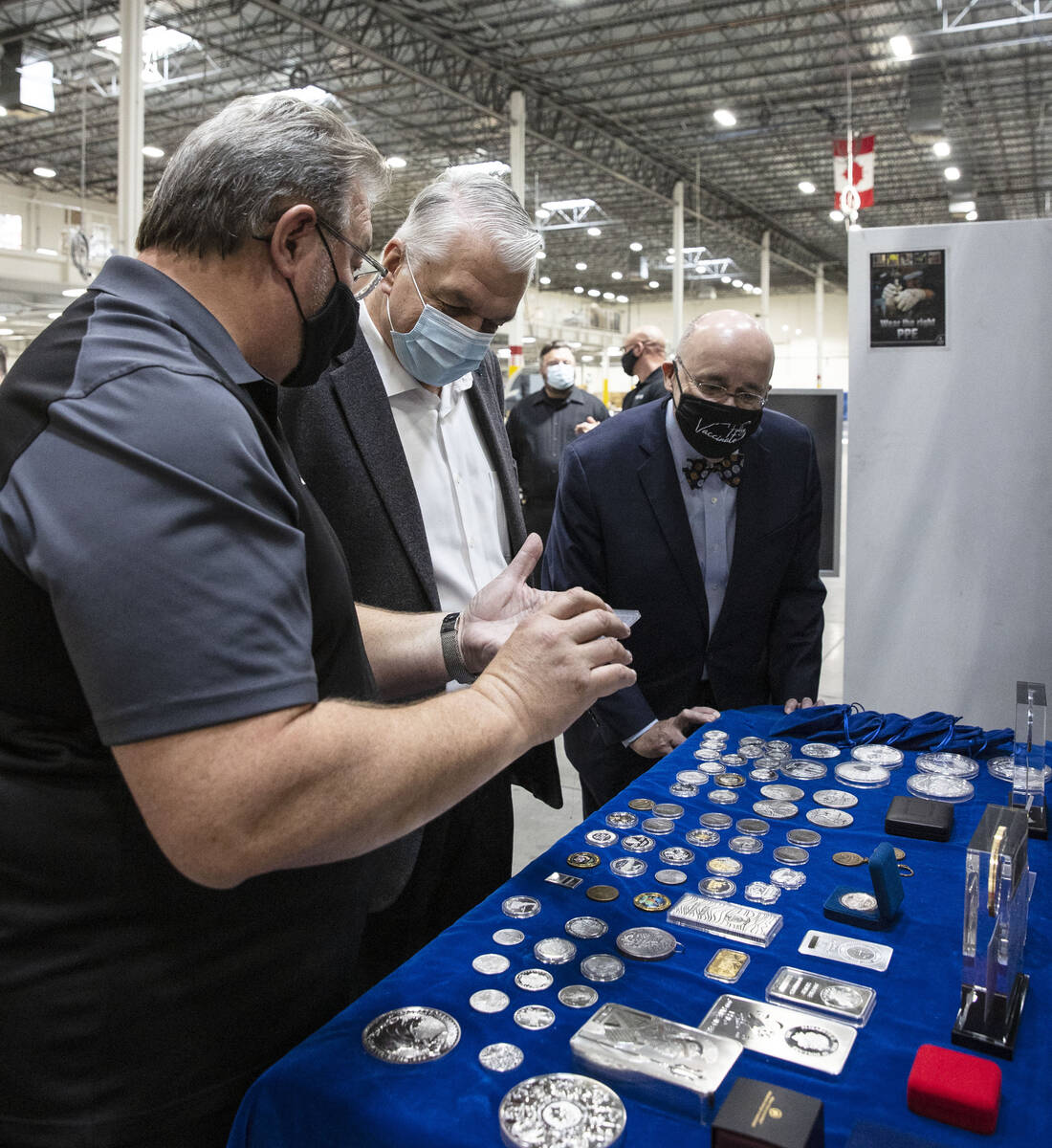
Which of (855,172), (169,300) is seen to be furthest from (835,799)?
(855,172)

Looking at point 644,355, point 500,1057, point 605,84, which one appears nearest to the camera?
point 500,1057

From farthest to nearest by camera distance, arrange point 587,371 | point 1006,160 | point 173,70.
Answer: point 587,371 → point 1006,160 → point 173,70

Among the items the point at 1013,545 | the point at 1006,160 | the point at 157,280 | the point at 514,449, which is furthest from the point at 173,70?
the point at 1006,160

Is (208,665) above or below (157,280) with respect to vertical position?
below

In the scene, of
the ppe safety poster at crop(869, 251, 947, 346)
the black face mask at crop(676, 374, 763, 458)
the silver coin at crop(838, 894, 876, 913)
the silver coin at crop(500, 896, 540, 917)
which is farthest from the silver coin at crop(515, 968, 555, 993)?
the ppe safety poster at crop(869, 251, 947, 346)

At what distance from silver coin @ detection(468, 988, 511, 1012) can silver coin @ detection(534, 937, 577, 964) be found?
76 millimetres

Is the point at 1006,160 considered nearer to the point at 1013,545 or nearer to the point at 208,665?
the point at 1013,545

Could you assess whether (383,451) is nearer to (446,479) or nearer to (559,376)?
(446,479)

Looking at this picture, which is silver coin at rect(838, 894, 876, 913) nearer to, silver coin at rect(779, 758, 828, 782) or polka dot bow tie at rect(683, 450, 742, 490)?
silver coin at rect(779, 758, 828, 782)

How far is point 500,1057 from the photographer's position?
0.90 metres

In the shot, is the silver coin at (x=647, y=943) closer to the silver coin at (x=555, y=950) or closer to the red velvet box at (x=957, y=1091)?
the silver coin at (x=555, y=950)

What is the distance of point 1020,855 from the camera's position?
3.23ft

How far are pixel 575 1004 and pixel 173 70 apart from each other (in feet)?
37.1

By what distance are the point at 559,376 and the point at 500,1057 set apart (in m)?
4.91
